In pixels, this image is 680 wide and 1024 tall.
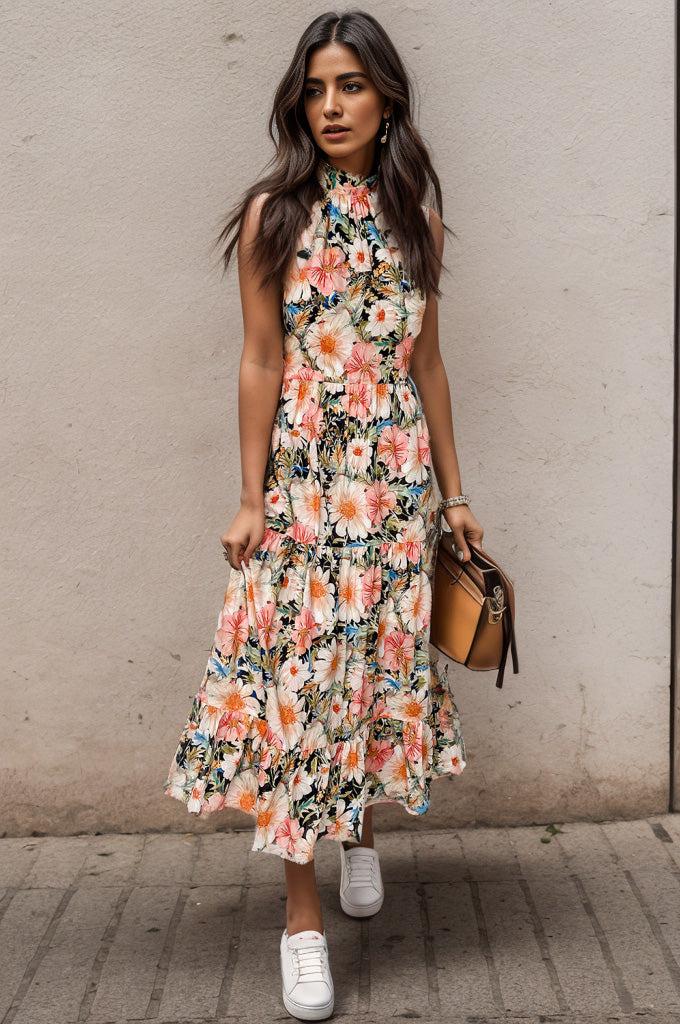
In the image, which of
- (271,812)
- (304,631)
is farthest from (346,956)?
(304,631)

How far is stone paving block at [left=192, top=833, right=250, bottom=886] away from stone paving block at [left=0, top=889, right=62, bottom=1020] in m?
0.40

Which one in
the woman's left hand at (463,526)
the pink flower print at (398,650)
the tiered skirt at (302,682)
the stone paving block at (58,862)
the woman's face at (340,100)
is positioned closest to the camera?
the woman's face at (340,100)

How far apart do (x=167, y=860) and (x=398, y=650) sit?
111 centimetres

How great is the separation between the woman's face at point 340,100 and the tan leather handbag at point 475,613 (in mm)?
989

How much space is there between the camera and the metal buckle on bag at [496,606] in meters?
2.67

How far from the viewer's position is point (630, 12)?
3170mm

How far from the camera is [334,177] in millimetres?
2648

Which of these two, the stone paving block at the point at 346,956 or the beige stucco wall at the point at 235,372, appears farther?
the beige stucco wall at the point at 235,372

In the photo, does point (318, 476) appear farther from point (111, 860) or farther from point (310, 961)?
point (111, 860)

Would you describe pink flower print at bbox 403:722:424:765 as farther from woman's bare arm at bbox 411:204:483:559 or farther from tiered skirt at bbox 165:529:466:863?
woman's bare arm at bbox 411:204:483:559

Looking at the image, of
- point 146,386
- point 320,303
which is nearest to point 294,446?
point 320,303

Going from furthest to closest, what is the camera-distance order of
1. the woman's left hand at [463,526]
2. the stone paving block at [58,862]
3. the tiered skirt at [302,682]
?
the stone paving block at [58,862] < the woman's left hand at [463,526] < the tiered skirt at [302,682]

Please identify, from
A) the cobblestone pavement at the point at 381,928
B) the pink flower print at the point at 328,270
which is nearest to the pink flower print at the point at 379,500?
the pink flower print at the point at 328,270

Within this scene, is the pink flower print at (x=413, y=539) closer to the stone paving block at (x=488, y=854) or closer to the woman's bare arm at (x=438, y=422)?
the woman's bare arm at (x=438, y=422)
